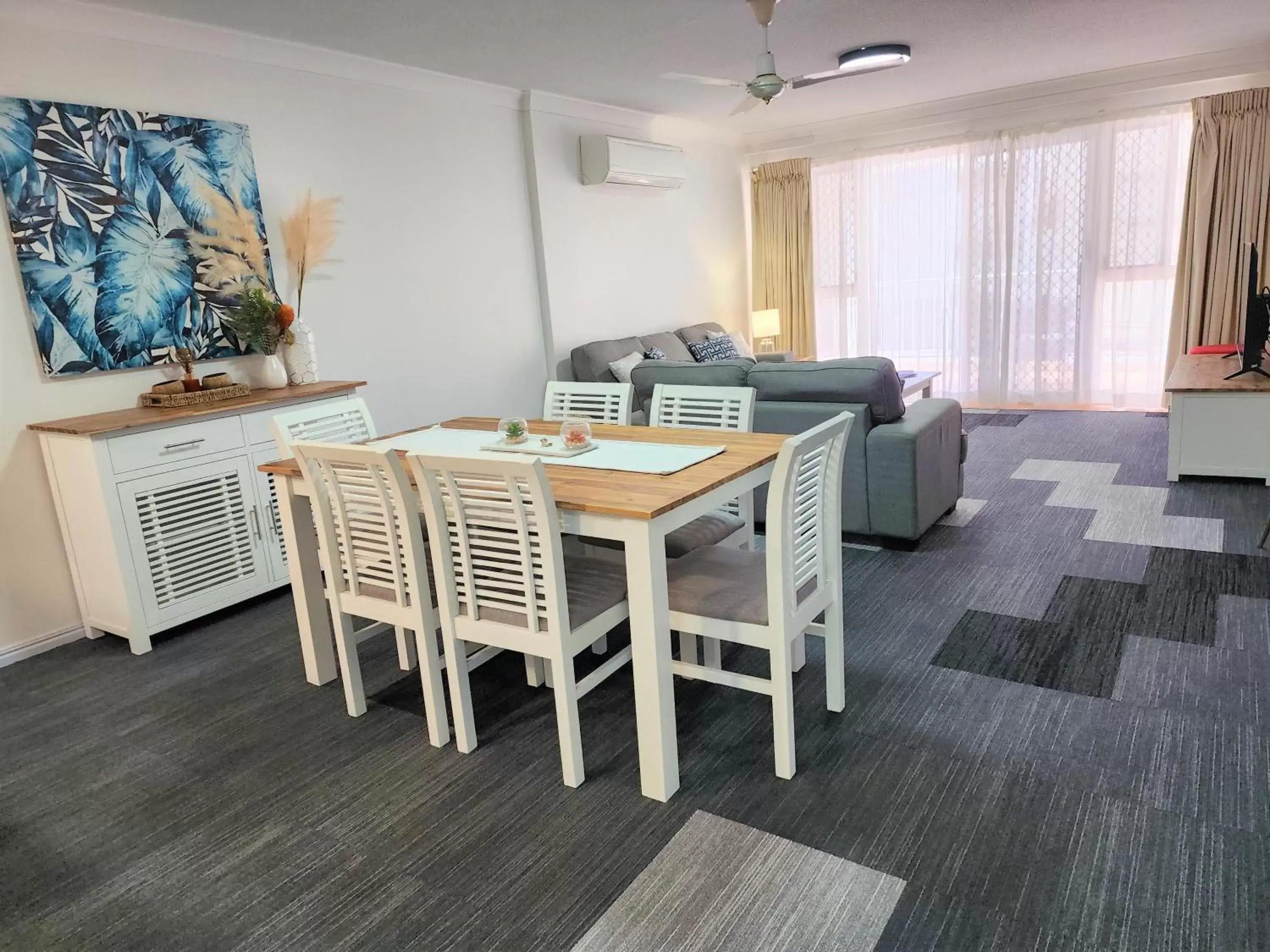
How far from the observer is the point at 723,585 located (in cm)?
234

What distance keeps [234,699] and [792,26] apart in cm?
398

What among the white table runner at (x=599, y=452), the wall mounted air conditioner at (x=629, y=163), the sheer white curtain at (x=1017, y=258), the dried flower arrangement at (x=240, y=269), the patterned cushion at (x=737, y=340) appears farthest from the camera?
the patterned cushion at (x=737, y=340)

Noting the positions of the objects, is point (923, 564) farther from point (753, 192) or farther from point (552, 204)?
point (753, 192)

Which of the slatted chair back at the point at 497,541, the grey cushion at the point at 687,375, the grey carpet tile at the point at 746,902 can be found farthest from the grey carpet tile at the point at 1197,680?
the grey cushion at the point at 687,375

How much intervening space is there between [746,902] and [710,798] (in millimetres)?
368

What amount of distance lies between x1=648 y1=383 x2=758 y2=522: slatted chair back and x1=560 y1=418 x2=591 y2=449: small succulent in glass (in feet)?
1.61

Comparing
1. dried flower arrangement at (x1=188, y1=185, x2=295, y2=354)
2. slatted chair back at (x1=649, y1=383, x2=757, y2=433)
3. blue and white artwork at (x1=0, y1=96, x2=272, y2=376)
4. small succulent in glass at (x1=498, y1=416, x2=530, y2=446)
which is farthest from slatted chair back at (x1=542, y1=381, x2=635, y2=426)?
blue and white artwork at (x1=0, y1=96, x2=272, y2=376)

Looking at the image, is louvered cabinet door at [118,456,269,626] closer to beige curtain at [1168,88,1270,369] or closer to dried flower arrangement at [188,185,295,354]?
dried flower arrangement at [188,185,295,354]

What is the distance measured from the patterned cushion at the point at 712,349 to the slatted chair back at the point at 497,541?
14.1ft

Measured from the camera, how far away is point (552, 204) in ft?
18.7

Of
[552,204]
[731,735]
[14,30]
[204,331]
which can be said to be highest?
[14,30]

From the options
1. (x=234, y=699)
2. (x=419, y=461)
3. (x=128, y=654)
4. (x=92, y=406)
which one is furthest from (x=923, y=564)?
(x=92, y=406)

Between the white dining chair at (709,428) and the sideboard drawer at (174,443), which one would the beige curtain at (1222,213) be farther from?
the sideboard drawer at (174,443)

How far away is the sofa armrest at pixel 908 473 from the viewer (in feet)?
12.2
